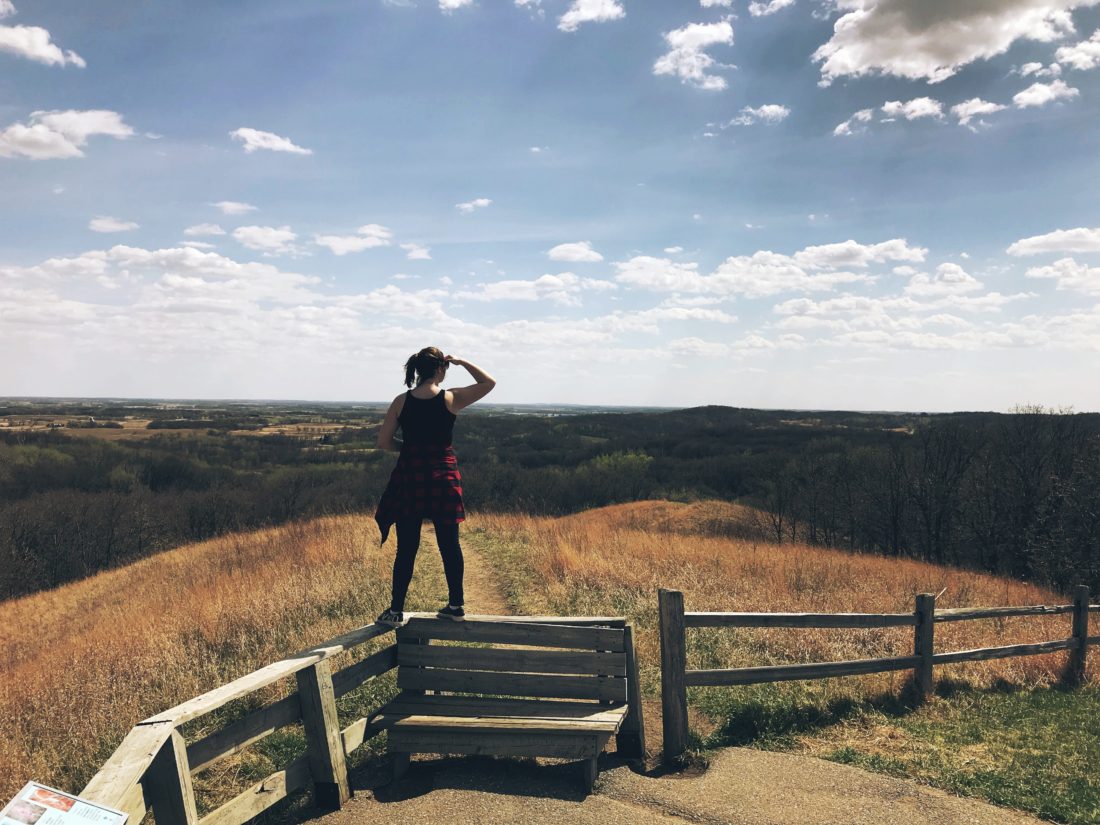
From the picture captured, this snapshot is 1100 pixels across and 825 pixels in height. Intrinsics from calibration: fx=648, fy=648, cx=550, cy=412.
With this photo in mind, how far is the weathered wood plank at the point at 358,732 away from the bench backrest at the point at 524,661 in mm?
426

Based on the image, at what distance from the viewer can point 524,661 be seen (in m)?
5.04

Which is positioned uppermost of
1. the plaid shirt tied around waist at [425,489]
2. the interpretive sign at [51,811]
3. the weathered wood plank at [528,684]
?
the plaid shirt tied around waist at [425,489]

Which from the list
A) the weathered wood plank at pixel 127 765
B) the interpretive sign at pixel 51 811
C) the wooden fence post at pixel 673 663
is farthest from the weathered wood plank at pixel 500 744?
the interpretive sign at pixel 51 811

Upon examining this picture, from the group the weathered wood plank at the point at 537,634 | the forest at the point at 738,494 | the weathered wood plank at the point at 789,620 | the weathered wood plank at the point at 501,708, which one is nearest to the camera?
the weathered wood plank at the point at 501,708

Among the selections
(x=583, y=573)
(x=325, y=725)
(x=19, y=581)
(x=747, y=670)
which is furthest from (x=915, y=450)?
(x=19, y=581)

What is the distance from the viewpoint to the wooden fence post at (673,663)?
526 centimetres

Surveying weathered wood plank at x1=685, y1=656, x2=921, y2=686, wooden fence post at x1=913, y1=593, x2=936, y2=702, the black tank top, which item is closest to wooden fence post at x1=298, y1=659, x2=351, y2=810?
the black tank top

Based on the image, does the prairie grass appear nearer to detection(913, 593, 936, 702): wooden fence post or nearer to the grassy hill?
the grassy hill

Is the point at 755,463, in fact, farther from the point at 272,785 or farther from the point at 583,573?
the point at 272,785

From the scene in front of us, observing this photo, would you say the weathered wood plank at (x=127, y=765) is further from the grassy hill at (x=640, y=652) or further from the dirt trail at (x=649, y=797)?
the grassy hill at (x=640, y=652)

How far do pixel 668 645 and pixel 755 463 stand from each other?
58225mm

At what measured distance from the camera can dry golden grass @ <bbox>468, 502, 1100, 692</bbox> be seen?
8.29m

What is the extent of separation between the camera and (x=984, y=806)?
15.3ft

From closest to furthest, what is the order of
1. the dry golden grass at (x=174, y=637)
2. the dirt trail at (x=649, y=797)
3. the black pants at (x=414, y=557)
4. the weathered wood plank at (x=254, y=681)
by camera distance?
1. the weathered wood plank at (x=254, y=681)
2. the dirt trail at (x=649, y=797)
3. the black pants at (x=414, y=557)
4. the dry golden grass at (x=174, y=637)
